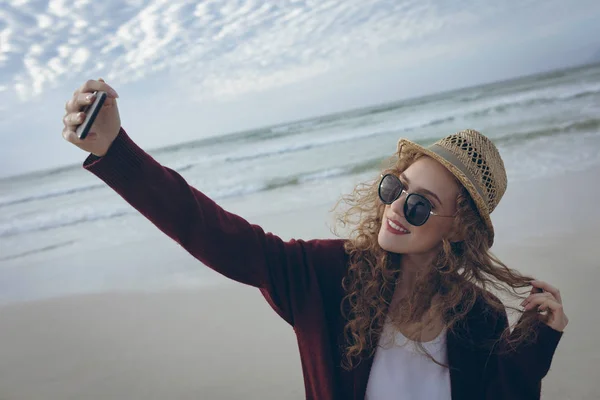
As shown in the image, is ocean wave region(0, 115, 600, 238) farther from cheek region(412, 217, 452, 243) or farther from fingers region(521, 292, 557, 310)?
fingers region(521, 292, 557, 310)

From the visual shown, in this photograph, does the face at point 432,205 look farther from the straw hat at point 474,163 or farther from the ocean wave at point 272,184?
the ocean wave at point 272,184

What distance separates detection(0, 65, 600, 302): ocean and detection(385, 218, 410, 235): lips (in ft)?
11.6

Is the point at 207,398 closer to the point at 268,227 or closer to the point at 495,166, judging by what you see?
the point at 495,166

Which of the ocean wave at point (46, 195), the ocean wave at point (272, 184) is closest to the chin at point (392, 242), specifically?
the ocean wave at point (272, 184)

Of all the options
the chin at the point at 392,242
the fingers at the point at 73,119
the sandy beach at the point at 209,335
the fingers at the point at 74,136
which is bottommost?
the sandy beach at the point at 209,335

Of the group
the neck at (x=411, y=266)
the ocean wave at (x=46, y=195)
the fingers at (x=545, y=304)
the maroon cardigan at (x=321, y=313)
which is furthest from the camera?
the ocean wave at (x=46, y=195)

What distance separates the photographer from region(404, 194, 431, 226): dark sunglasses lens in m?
1.73

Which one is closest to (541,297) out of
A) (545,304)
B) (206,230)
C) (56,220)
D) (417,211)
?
(545,304)

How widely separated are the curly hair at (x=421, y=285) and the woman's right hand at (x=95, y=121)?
92 centimetres

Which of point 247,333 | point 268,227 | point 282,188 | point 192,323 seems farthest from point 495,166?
point 282,188

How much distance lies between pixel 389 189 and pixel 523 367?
2.41 ft

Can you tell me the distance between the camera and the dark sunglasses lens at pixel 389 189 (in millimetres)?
1783

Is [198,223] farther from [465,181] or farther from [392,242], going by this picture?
[465,181]

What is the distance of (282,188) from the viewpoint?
346 inches
